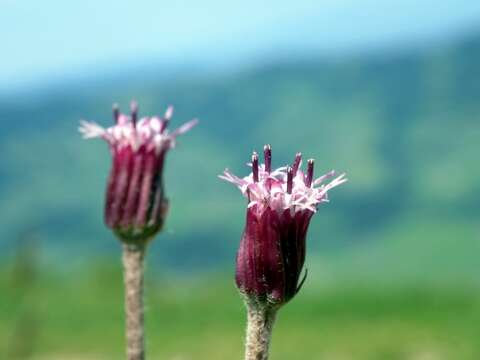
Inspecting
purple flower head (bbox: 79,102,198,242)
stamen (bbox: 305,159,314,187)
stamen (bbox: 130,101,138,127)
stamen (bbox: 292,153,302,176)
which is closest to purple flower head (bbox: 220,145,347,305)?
stamen (bbox: 305,159,314,187)

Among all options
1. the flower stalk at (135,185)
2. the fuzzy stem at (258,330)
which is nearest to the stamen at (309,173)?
the fuzzy stem at (258,330)

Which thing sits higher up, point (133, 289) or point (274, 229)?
point (133, 289)

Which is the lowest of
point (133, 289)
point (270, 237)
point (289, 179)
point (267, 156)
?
point (270, 237)

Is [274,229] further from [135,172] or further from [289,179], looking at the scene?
[135,172]

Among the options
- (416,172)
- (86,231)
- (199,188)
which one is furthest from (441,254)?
(86,231)

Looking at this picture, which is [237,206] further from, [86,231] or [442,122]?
[442,122]

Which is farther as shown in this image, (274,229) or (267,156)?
(267,156)

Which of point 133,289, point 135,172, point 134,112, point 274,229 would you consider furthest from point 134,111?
point 274,229
